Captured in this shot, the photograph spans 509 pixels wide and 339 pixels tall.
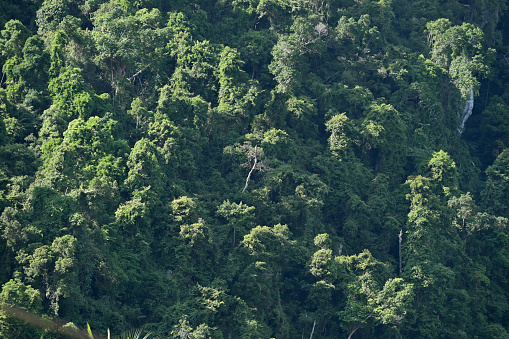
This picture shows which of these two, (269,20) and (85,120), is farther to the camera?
(269,20)

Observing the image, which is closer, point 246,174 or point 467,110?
point 246,174

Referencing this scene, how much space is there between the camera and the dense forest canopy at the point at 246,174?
29.5 m

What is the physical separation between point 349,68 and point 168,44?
9.83 metres

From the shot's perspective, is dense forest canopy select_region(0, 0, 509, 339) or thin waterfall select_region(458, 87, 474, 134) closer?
dense forest canopy select_region(0, 0, 509, 339)

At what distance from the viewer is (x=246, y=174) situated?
36688 millimetres

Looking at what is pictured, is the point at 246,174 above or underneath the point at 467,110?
underneath

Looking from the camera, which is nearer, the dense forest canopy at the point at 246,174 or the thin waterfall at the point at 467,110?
the dense forest canopy at the point at 246,174

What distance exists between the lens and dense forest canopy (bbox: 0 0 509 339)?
2955 centimetres

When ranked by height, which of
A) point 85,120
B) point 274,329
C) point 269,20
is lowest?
point 274,329

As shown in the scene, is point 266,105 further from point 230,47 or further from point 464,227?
point 464,227

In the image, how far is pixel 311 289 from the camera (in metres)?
33.8

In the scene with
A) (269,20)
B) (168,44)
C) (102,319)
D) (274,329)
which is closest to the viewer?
(102,319)

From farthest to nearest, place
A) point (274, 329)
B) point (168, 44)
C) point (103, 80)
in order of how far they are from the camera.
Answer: point (168, 44)
point (103, 80)
point (274, 329)

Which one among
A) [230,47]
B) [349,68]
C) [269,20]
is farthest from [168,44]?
[349,68]
